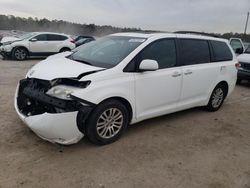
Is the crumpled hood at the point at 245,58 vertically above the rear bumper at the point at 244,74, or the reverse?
the crumpled hood at the point at 245,58

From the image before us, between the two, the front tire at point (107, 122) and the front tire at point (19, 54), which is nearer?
the front tire at point (107, 122)

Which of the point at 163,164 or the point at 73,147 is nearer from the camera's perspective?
the point at 163,164

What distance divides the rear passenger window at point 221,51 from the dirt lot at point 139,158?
5.18 ft

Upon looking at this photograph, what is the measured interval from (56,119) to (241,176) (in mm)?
2479

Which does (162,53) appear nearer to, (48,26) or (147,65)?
(147,65)

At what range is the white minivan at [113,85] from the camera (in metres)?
3.61

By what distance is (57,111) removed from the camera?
354 cm

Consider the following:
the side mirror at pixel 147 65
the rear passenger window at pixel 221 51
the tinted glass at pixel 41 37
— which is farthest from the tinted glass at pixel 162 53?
the tinted glass at pixel 41 37

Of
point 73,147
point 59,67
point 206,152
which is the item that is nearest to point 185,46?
point 206,152

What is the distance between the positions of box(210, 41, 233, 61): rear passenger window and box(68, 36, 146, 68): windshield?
2058mm

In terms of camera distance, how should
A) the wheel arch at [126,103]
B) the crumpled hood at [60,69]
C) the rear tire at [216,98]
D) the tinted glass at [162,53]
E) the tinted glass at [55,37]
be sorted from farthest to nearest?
the tinted glass at [55,37], the rear tire at [216,98], the tinted glass at [162,53], the wheel arch at [126,103], the crumpled hood at [60,69]

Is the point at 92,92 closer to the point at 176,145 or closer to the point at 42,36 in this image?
the point at 176,145

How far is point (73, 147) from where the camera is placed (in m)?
3.95

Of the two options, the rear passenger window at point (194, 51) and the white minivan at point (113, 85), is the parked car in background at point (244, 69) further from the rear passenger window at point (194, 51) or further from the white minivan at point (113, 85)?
the rear passenger window at point (194, 51)
